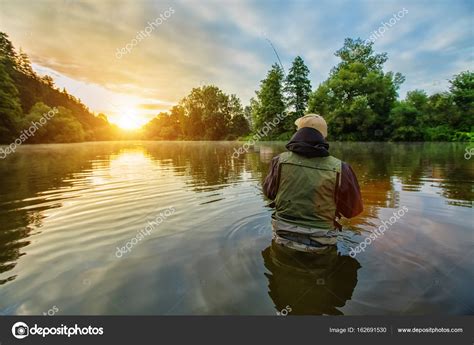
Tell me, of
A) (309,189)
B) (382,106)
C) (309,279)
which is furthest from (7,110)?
(382,106)

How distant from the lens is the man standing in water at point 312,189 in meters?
3.47

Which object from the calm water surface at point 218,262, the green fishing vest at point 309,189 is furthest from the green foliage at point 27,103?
the green fishing vest at point 309,189

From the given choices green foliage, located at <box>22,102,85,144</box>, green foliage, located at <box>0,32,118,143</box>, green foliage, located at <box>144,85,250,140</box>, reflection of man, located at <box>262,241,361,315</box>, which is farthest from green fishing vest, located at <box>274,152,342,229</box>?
green foliage, located at <box>144,85,250,140</box>

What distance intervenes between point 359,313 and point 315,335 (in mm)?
602

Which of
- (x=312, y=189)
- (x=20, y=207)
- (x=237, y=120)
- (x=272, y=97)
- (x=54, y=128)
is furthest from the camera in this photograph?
(x=237, y=120)

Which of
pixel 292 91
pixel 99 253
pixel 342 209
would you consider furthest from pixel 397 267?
pixel 292 91

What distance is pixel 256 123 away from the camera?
7106 centimetres

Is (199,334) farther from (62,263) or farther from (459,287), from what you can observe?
(459,287)

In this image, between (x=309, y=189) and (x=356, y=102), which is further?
(x=356, y=102)

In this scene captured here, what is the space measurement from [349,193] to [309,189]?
0.57m

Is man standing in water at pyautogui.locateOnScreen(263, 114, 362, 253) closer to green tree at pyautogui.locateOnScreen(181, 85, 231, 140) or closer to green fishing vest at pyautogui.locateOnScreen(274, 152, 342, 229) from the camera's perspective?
green fishing vest at pyautogui.locateOnScreen(274, 152, 342, 229)

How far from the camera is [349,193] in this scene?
3.59 m

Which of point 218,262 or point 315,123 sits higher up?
point 315,123

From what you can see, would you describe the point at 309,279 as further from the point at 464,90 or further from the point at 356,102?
the point at 464,90
